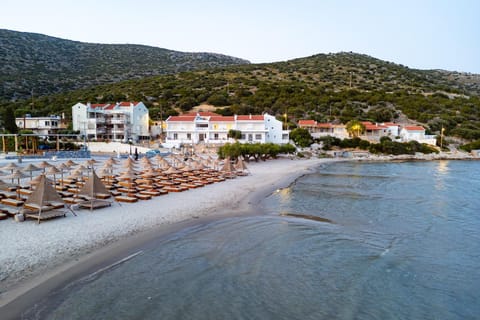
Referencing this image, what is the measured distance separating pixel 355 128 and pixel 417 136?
44.4 ft

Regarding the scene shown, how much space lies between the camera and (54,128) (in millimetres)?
55844

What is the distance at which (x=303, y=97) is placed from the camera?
262 feet

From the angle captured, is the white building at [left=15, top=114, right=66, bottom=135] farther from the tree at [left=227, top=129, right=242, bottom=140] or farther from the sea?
the sea

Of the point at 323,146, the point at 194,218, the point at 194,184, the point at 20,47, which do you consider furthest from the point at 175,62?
the point at 194,218

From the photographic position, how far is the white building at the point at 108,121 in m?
55.1

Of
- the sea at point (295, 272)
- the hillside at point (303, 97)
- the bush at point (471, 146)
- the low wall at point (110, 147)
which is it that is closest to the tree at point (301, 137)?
the hillside at point (303, 97)

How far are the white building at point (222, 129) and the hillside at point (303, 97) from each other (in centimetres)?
1117

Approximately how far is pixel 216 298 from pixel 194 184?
1470 cm

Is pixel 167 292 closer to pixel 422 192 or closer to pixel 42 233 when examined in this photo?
pixel 42 233

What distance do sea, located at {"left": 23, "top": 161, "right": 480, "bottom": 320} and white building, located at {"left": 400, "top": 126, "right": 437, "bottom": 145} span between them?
50.4m

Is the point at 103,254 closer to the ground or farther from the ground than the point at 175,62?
closer to the ground

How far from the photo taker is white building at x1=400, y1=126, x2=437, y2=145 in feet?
211

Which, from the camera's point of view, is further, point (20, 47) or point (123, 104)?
point (20, 47)

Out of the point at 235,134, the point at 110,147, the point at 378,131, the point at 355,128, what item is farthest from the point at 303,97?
the point at 110,147
